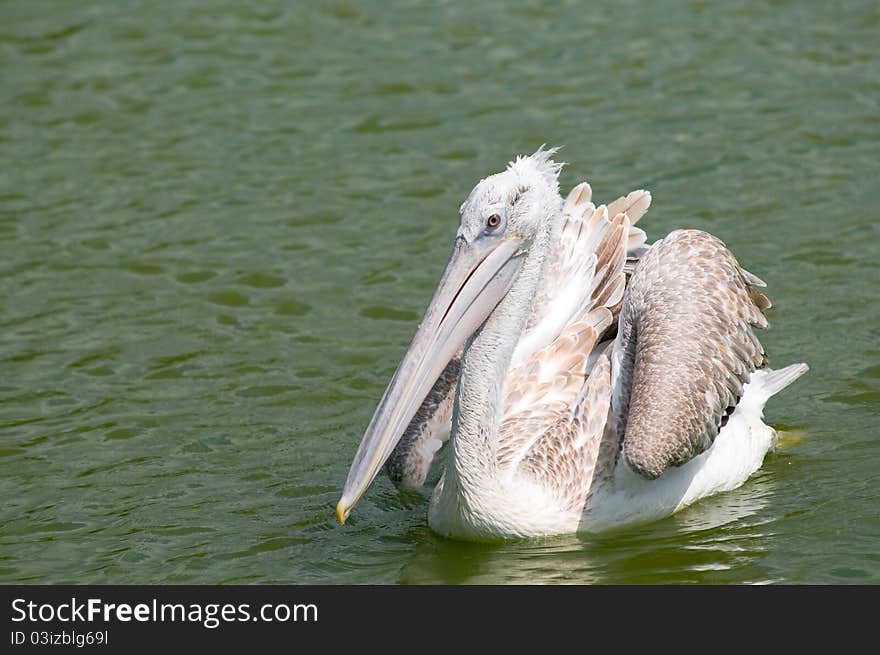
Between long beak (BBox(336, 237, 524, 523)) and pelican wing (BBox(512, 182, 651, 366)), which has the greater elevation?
pelican wing (BBox(512, 182, 651, 366))

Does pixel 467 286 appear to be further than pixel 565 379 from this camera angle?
No

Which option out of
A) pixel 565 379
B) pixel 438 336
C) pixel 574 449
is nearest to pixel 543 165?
pixel 438 336

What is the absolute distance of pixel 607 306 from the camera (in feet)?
28.2

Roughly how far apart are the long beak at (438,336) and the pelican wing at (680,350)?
2.83 ft

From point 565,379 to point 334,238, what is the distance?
3634 mm

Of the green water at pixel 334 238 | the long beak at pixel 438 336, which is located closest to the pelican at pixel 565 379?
the long beak at pixel 438 336

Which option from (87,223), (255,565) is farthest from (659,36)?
(255,565)

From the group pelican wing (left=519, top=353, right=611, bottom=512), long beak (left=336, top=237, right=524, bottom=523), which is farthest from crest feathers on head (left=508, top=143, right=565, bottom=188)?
pelican wing (left=519, top=353, right=611, bottom=512)

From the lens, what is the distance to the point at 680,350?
25.1ft

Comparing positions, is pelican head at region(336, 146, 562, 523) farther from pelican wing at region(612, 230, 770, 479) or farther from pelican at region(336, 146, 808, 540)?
pelican wing at region(612, 230, 770, 479)

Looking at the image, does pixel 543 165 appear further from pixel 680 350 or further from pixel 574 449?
pixel 574 449

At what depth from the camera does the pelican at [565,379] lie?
7305mm

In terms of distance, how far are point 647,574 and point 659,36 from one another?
775 centimetres

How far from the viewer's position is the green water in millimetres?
7859
